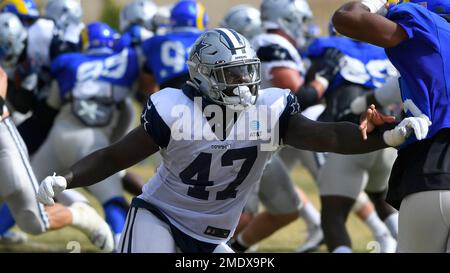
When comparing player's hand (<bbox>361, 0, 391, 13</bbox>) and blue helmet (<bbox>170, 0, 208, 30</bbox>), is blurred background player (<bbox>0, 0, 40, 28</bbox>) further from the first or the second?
player's hand (<bbox>361, 0, 391, 13</bbox>)

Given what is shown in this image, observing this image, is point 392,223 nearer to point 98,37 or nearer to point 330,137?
point 98,37

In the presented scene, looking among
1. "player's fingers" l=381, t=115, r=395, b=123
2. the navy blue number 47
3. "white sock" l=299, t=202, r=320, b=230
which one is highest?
"player's fingers" l=381, t=115, r=395, b=123

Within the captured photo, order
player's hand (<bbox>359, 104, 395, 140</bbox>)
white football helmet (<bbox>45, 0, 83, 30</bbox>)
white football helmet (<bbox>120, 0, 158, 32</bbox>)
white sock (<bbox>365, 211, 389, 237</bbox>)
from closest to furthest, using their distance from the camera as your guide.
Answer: player's hand (<bbox>359, 104, 395, 140</bbox>), white sock (<bbox>365, 211, 389, 237</bbox>), white football helmet (<bbox>45, 0, 83, 30</bbox>), white football helmet (<bbox>120, 0, 158, 32</bbox>)

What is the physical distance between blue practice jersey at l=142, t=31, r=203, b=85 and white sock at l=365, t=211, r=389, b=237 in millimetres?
1871

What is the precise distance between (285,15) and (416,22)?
3.42 m

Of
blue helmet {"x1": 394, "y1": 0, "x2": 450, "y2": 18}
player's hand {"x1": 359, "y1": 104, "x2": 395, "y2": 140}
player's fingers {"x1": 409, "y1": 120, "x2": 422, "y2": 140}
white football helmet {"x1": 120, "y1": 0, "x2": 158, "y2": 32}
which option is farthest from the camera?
white football helmet {"x1": 120, "y1": 0, "x2": 158, "y2": 32}

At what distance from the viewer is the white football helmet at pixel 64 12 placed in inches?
308

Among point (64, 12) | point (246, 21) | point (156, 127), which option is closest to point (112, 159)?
point (156, 127)

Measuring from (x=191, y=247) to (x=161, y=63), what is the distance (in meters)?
2.76

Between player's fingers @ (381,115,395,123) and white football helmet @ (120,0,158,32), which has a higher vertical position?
player's fingers @ (381,115,395,123)

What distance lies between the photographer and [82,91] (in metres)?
6.92

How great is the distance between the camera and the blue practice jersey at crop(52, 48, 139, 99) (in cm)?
696

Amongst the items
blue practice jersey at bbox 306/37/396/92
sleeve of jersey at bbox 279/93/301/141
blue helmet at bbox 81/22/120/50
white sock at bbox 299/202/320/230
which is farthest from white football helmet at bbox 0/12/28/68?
sleeve of jersey at bbox 279/93/301/141

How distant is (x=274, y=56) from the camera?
21.8 feet
